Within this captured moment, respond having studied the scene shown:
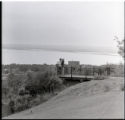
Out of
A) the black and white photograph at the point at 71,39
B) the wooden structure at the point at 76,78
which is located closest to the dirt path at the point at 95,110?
the black and white photograph at the point at 71,39

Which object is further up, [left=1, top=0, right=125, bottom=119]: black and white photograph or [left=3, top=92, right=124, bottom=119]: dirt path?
[left=1, top=0, right=125, bottom=119]: black and white photograph

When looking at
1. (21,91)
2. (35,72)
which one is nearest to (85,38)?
(21,91)

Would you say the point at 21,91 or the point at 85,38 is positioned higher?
the point at 85,38

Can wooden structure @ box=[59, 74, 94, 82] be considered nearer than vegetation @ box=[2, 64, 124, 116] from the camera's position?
No

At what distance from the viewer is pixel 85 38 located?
5.68 m

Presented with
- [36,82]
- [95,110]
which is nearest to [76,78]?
[36,82]

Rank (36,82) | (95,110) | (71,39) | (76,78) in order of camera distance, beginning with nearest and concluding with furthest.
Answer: (95,110), (71,39), (36,82), (76,78)

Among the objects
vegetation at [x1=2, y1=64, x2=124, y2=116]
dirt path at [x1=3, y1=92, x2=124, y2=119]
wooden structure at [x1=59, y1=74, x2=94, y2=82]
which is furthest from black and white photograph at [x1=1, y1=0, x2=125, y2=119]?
wooden structure at [x1=59, y1=74, x2=94, y2=82]

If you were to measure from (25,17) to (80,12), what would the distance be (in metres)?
1.03

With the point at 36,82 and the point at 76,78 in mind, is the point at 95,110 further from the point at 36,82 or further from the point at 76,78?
the point at 76,78

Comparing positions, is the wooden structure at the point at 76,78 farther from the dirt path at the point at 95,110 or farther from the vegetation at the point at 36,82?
the dirt path at the point at 95,110

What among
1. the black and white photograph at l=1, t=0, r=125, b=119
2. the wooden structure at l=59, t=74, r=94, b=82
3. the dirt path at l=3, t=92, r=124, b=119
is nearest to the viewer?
the dirt path at l=3, t=92, r=124, b=119

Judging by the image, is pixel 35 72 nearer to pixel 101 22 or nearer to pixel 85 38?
pixel 85 38

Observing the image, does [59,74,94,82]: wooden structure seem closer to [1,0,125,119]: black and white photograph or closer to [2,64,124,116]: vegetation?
[2,64,124,116]: vegetation
